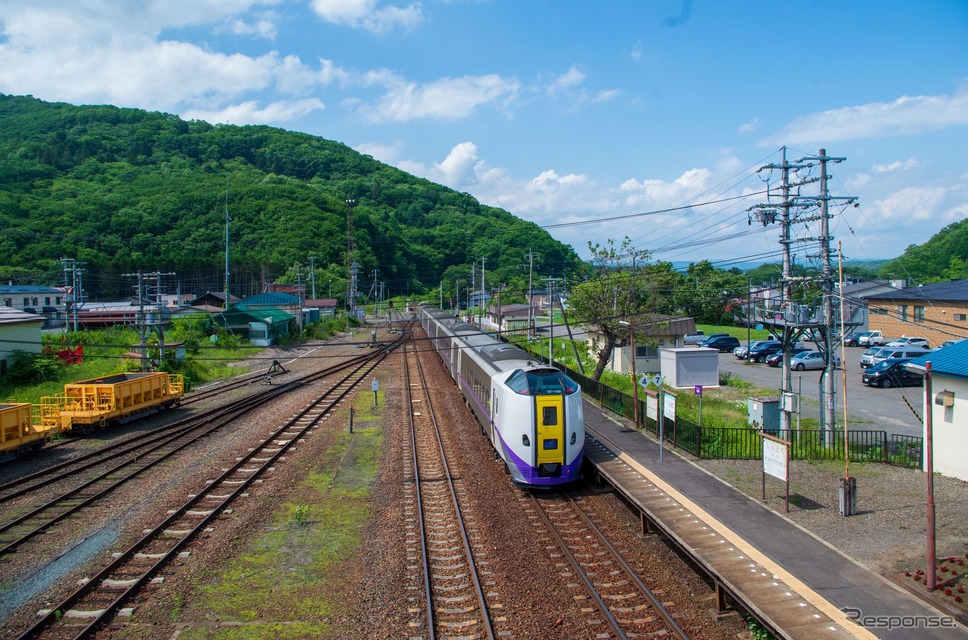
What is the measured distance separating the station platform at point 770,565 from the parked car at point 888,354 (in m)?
25.1

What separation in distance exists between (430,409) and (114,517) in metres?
12.6

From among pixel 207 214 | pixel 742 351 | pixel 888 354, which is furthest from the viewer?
pixel 207 214

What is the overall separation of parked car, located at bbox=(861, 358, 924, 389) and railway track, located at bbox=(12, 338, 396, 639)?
2583 centimetres

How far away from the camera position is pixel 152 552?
10.7 meters

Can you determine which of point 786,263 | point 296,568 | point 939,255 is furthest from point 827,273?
point 939,255

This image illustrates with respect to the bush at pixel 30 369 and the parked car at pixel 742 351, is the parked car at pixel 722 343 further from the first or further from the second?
the bush at pixel 30 369

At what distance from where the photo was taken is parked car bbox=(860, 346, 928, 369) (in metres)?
33.5

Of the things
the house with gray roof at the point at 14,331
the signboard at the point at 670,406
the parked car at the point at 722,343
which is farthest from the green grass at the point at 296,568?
the parked car at the point at 722,343

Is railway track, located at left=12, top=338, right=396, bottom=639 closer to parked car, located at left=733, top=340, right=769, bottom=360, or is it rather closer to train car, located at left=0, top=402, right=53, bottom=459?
train car, located at left=0, top=402, right=53, bottom=459

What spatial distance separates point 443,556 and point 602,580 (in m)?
2.67

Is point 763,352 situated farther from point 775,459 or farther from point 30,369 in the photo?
point 30,369

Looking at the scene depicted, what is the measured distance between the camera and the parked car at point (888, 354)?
3347cm

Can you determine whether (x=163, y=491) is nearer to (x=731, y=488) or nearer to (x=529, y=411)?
(x=529, y=411)

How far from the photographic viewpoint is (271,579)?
962cm
